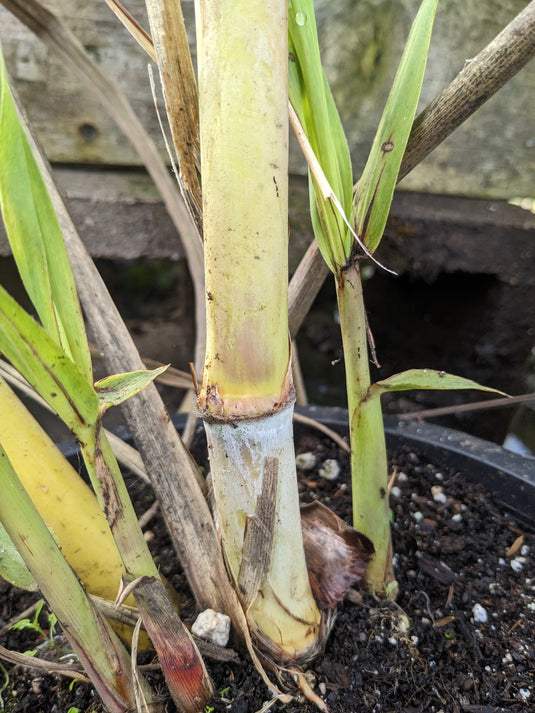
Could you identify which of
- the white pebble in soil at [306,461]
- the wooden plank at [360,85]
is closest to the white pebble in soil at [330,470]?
the white pebble in soil at [306,461]

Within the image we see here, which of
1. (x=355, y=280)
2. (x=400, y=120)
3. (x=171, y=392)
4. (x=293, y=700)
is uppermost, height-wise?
(x=400, y=120)

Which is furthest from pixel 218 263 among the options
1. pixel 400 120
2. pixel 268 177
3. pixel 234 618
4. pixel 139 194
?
pixel 139 194

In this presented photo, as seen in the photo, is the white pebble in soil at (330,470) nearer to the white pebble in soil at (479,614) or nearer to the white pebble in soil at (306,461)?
the white pebble in soil at (306,461)

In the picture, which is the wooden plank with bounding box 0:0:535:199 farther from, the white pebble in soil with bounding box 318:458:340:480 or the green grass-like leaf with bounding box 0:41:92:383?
the green grass-like leaf with bounding box 0:41:92:383

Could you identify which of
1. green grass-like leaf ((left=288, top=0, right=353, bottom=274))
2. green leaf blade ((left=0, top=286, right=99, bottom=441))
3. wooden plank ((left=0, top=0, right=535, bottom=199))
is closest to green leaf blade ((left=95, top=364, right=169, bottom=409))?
green leaf blade ((left=0, top=286, right=99, bottom=441))

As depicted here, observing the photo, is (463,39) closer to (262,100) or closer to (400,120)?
(400,120)
